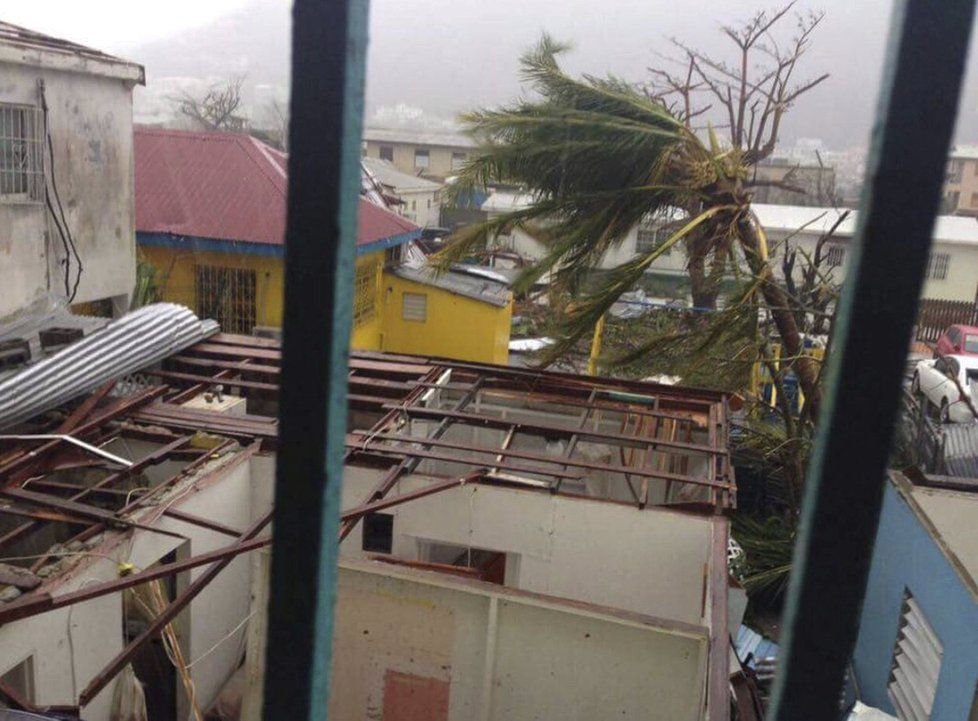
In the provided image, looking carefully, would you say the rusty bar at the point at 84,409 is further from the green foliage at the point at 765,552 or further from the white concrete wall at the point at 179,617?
the green foliage at the point at 765,552

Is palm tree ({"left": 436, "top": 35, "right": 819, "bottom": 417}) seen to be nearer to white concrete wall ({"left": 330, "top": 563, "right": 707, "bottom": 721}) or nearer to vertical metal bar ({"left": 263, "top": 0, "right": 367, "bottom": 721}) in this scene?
white concrete wall ({"left": 330, "top": 563, "right": 707, "bottom": 721})

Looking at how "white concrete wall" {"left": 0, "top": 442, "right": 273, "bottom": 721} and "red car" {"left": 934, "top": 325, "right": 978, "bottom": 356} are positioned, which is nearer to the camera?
"white concrete wall" {"left": 0, "top": 442, "right": 273, "bottom": 721}

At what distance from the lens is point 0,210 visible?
363 inches

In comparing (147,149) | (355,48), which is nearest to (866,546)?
(355,48)

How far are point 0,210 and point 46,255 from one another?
85 cm

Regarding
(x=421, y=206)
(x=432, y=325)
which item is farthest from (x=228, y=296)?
(x=421, y=206)

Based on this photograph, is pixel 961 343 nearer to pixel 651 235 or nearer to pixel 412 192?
pixel 651 235

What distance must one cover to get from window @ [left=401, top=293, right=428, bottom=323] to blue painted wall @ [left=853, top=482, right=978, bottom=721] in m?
10.4

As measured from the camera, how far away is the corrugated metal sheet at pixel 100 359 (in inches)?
258

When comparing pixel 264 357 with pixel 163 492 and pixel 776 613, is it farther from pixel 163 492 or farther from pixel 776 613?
pixel 776 613

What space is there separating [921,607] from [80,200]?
9781mm

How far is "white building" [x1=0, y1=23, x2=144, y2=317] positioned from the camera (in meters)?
9.31

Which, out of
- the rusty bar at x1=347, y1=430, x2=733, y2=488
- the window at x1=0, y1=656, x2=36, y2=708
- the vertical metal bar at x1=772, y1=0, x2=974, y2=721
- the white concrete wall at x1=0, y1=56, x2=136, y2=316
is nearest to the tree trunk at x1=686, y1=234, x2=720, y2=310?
the rusty bar at x1=347, y1=430, x2=733, y2=488

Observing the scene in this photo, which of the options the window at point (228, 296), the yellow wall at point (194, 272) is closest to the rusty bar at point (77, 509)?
the yellow wall at point (194, 272)
